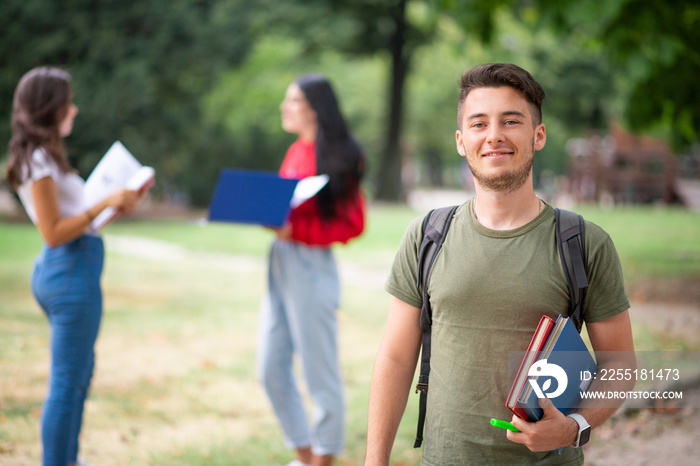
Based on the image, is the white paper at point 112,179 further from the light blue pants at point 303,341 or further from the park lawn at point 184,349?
the light blue pants at point 303,341

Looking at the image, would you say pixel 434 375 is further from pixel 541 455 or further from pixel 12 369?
pixel 12 369

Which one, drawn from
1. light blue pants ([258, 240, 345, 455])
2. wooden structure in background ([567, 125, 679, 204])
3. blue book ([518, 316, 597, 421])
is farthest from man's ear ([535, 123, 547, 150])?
wooden structure in background ([567, 125, 679, 204])

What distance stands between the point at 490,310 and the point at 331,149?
2.27m

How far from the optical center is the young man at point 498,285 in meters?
2.02

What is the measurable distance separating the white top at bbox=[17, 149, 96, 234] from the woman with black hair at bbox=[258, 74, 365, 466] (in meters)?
1.10

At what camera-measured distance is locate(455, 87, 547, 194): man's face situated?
2.05 meters

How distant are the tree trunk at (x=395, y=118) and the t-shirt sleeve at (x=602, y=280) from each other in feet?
89.2

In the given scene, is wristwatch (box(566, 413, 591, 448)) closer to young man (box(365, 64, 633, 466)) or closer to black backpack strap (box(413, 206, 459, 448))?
young man (box(365, 64, 633, 466))

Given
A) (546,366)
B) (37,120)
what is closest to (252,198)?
(37,120)

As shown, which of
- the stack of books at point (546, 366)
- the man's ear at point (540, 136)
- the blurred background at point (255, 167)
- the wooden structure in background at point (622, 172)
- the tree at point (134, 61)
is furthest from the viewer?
the wooden structure in background at point (622, 172)

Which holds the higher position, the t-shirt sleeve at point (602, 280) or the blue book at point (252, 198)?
the blue book at point (252, 198)

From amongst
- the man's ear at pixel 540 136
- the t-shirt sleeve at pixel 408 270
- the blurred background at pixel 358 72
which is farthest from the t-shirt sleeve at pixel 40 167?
the blurred background at pixel 358 72

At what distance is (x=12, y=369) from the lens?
631 cm

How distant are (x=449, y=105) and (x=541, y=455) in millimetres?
37516
